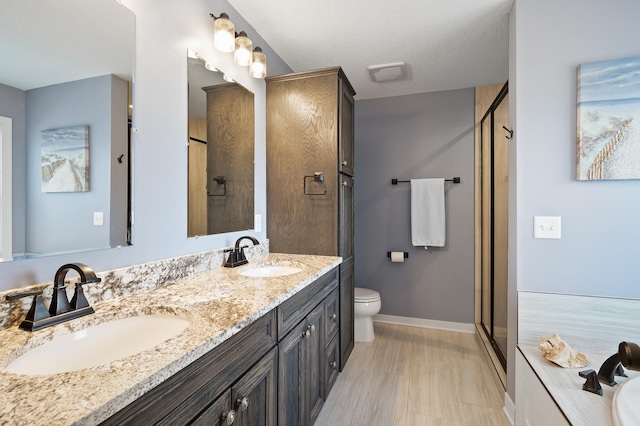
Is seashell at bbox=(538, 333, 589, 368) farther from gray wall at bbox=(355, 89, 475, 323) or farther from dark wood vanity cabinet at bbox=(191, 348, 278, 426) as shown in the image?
gray wall at bbox=(355, 89, 475, 323)

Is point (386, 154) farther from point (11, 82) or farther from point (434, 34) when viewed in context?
point (11, 82)

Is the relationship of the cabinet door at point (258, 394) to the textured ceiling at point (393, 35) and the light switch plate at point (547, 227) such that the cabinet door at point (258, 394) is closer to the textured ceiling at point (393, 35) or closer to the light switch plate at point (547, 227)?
the light switch plate at point (547, 227)

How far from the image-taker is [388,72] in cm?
267

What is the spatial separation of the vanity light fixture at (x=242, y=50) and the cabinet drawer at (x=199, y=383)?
1.48 meters

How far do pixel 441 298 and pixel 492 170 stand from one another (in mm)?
1378

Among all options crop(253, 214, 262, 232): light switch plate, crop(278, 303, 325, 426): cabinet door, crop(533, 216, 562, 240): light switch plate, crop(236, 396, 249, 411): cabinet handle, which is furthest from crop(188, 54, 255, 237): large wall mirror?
crop(533, 216, 562, 240): light switch plate

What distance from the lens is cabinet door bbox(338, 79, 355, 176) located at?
2146mm

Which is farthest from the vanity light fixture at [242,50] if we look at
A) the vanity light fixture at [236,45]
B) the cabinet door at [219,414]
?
the cabinet door at [219,414]

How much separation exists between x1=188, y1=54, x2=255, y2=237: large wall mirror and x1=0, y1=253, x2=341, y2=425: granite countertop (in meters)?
0.43

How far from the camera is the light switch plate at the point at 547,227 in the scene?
1.61 meters

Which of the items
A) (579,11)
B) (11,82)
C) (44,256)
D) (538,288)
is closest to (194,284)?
(44,256)

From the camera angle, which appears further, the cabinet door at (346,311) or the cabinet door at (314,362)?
the cabinet door at (346,311)

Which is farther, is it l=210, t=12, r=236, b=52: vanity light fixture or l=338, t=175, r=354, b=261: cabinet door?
l=338, t=175, r=354, b=261: cabinet door

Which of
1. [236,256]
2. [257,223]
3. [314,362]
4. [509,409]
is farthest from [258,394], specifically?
[509,409]
